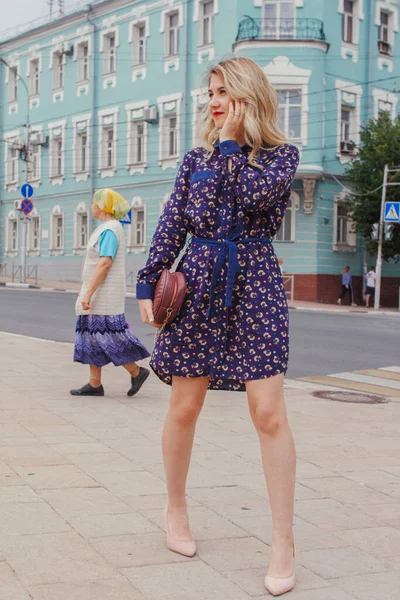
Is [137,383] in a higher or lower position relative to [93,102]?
lower

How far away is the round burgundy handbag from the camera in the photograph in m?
3.69

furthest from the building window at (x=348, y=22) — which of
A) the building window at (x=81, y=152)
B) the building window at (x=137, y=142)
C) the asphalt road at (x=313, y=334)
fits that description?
the asphalt road at (x=313, y=334)

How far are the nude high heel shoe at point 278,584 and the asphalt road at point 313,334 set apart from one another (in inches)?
291

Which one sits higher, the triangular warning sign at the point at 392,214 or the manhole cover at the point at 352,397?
the triangular warning sign at the point at 392,214

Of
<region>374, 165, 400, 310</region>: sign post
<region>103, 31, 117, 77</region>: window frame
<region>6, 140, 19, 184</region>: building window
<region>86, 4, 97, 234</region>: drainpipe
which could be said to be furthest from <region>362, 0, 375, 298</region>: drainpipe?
<region>6, 140, 19, 184</region>: building window

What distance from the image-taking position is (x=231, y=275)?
12.1 ft

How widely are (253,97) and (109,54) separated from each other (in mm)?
38644

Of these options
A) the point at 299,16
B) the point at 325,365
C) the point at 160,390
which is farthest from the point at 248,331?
the point at 299,16

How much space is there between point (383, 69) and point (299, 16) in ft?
16.1

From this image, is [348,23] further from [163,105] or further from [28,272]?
[28,272]

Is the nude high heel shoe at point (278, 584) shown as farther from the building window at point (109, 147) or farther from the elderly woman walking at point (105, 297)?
the building window at point (109, 147)

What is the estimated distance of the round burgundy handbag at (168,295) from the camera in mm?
3693

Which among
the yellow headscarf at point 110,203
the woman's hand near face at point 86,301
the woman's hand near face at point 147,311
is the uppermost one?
the yellow headscarf at point 110,203

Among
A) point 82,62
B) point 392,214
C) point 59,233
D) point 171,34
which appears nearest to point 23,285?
point 59,233
